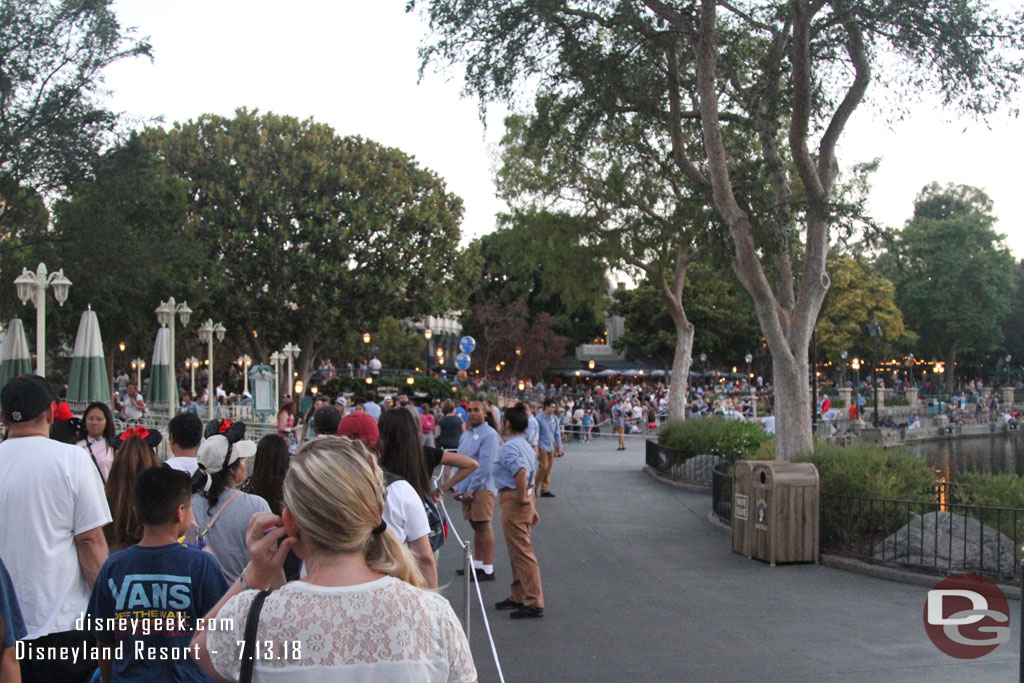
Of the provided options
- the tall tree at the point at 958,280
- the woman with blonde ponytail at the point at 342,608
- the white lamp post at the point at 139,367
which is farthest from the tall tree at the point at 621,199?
the tall tree at the point at 958,280

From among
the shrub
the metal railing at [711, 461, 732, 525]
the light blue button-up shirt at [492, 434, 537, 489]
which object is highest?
the light blue button-up shirt at [492, 434, 537, 489]

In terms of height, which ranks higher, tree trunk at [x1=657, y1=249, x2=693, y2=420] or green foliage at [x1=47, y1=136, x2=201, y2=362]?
green foliage at [x1=47, y1=136, x2=201, y2=362]

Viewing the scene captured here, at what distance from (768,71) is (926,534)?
8.15m

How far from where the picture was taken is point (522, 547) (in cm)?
806

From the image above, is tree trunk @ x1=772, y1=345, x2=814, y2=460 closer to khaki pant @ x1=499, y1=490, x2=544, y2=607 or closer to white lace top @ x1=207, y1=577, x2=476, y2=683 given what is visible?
khaki pant @ x1=499, y1=490, x2=544, y2=607

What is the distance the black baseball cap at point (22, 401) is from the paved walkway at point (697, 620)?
3633mm

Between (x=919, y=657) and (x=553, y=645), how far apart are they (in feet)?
9.07

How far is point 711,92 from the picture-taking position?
1416 centimetres

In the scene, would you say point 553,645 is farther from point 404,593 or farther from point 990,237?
point 990,237

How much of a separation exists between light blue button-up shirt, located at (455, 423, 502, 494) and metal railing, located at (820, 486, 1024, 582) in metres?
4.07

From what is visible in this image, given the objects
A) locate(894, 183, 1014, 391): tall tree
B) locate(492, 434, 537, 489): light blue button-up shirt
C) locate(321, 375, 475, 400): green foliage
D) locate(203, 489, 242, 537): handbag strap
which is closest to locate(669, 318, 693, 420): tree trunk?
locate(321, 375, 475, 400): green foliage

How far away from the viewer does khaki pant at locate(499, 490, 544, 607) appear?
809 cm

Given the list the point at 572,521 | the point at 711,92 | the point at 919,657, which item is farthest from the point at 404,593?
the point at 711,92

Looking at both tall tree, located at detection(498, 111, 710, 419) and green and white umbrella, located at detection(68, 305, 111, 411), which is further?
tall tree, located at detection(498, 111, 710, 419)
